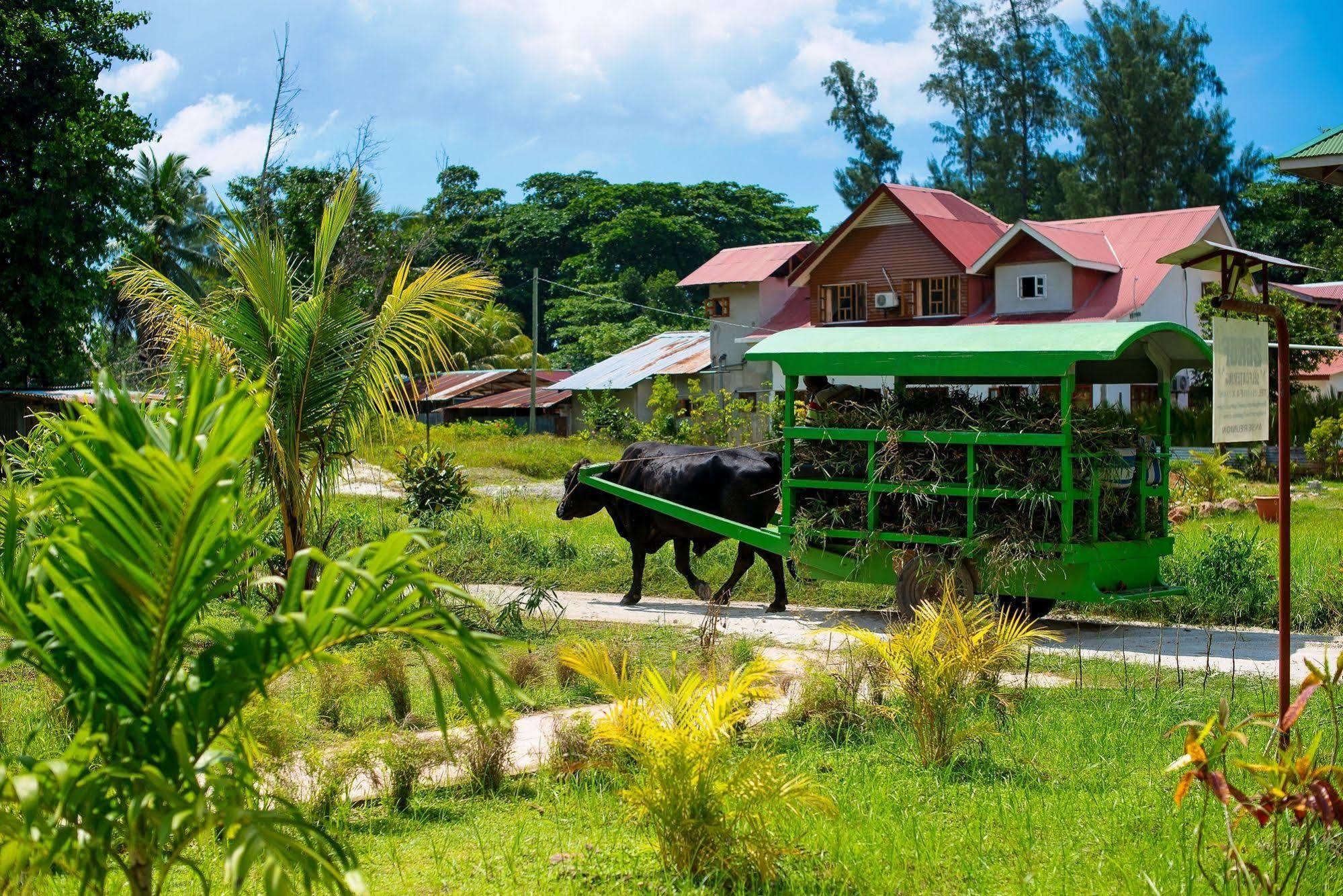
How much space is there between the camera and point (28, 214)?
2339cm

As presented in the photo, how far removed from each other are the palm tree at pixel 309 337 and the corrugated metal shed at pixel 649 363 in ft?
92.5

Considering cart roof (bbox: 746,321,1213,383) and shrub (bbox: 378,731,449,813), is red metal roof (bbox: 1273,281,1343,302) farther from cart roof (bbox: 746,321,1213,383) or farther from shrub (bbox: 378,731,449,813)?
shrub (bbox: 378,731,449,813)

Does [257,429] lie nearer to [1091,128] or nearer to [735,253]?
[735,253]

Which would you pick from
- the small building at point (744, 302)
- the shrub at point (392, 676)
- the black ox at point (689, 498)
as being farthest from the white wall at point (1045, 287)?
the shrub at point (392, 676)

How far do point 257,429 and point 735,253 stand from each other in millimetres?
37876

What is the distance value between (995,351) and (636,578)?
4.46 metres

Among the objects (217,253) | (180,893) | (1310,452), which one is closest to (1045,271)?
(1310,452)

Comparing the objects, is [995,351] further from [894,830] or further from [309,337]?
[894,830]

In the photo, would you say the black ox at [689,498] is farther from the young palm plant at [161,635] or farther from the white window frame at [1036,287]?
the white window frame at [1036,287]

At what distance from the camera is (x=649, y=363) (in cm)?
4172

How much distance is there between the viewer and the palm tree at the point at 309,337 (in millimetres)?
9656

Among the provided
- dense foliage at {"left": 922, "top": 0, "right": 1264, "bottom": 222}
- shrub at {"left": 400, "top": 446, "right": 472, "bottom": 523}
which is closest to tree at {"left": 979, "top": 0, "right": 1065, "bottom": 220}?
dense foliage at {"left": 922, "top": 0, "right": 1264, "bottom": 222}

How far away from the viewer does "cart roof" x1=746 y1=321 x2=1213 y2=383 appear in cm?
912

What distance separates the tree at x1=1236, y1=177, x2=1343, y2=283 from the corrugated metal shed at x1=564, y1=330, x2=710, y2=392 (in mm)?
18040
